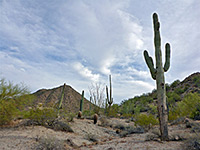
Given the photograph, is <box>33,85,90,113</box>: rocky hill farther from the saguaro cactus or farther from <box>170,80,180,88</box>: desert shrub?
the saguaro cactus

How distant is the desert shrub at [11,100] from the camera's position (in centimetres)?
752

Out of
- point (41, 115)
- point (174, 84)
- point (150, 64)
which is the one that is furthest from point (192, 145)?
point (174, 84)

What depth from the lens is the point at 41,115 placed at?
8367 millimetres

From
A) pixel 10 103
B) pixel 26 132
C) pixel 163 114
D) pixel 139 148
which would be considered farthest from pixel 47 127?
pixel 163 114

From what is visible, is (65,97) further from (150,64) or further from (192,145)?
(192,145)

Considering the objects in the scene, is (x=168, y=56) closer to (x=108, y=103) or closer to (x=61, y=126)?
(x=61, y=126)

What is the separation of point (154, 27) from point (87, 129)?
23.2 ft

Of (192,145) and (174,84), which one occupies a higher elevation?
(174,84)

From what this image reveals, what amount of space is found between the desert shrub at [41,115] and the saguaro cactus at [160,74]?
5.47m

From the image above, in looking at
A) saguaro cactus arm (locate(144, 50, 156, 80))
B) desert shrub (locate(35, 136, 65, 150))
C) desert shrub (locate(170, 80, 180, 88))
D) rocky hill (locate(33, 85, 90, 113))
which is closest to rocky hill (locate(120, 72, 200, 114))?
desert shrub (locate(170, 80, 180, 88))

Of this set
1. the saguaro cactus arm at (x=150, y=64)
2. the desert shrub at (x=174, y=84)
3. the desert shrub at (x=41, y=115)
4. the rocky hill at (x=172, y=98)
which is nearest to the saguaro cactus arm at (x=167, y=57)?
the saguaro cactus arm at (x=150, y=64)

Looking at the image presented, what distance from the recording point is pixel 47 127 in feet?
27.7

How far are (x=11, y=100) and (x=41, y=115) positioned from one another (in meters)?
1.61

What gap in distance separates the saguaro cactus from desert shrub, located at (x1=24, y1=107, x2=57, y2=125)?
547cm
